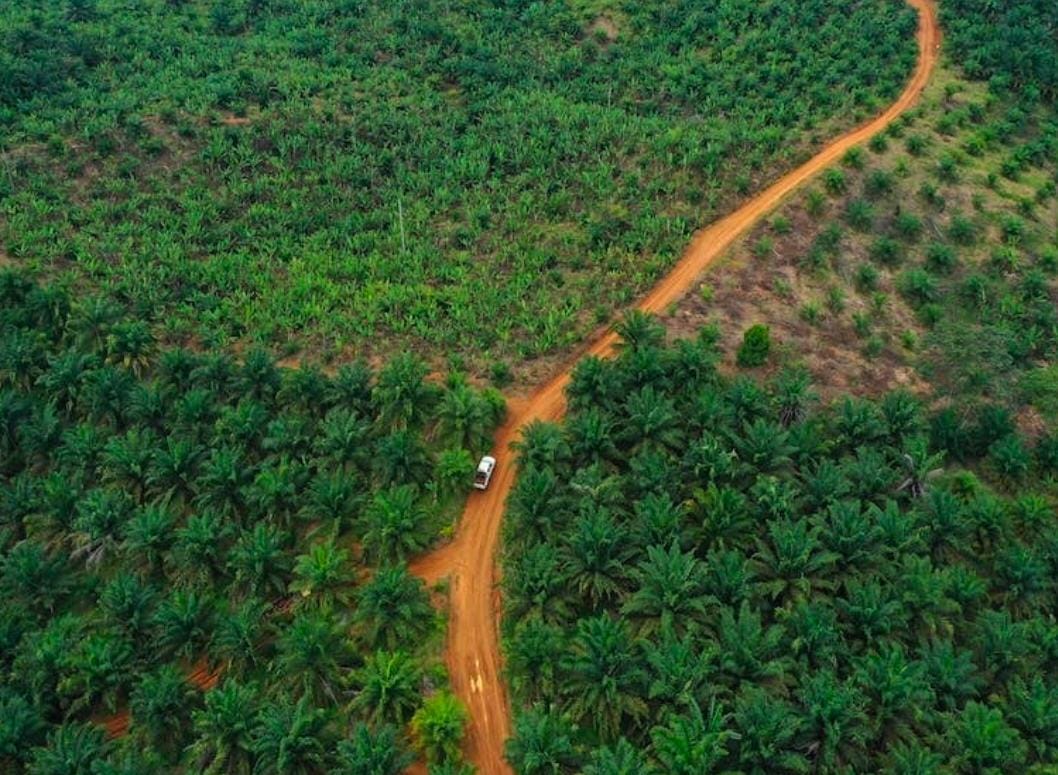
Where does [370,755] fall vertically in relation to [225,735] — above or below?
above

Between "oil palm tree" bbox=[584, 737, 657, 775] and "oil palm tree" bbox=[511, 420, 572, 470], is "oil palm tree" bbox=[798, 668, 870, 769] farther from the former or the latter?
"oil palm tree" bbox=[511, 420, 572, 470]

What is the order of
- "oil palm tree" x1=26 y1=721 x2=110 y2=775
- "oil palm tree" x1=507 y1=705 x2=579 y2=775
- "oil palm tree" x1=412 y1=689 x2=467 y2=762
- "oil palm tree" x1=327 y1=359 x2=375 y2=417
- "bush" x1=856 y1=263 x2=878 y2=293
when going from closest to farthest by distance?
"oil palm tree" x1=507 y1=705 x2=579 y2=775, "oil palm tree" x1=26 y1=721 x2=110 y2=775, "oil palm tree" x1=412 y1=689 x2=467 y2=762, "oil palm tree" x1=327 y1=359 x2=375 y2=417, "bush" x1=856 y1=263 x2=878 y2=293

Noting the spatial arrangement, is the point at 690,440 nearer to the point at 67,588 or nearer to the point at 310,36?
the point at 67,588

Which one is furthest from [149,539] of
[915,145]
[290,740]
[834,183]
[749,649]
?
[915,145]

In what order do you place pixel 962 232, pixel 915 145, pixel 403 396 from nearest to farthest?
pixel 403 396 < pixel 962 232 < pixel 915 145

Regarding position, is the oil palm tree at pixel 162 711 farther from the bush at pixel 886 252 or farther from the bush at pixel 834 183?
the bush at pixel 834 183

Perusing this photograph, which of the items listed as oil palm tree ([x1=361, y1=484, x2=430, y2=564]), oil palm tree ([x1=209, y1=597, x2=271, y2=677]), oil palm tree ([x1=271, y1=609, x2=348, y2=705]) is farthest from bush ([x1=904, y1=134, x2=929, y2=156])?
oil palm tree ([x1=209, y1=597, x2=271, y2=677])

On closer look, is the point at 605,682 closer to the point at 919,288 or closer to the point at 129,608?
the point at 129,608

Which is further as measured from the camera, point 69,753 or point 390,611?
A: point 390,611
